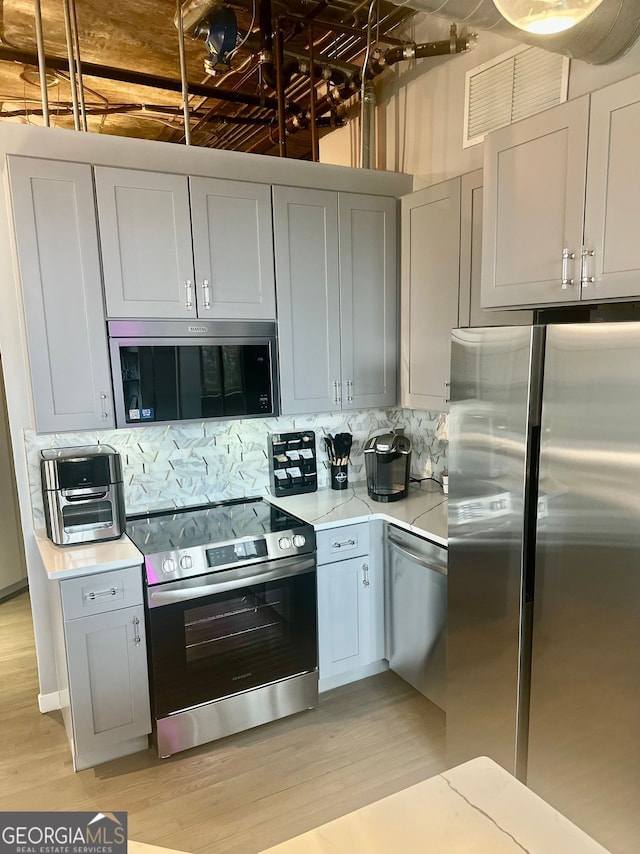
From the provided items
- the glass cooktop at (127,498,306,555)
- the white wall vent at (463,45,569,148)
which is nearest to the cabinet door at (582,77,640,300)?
the white wall vent at (463,45,569,148)

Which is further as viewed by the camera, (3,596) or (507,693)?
(3,596)

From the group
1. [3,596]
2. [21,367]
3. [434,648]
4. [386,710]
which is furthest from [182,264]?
[3,596]

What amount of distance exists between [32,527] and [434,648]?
1974 millimetres

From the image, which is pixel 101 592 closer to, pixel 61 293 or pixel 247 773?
pixel 247 773

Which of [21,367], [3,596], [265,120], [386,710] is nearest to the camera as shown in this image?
[21,367]

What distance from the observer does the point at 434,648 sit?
256cm

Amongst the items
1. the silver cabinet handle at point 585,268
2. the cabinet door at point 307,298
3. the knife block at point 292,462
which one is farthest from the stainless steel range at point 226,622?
the silver cabinet handle at point 585,268

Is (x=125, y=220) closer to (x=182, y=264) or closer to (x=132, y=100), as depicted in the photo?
(x=182, y=264)

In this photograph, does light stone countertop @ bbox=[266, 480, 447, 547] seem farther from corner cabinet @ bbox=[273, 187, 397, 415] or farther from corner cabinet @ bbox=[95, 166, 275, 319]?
corner cabinet @ bbox=[95, 166, 275, 319]

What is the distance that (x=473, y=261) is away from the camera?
2475 mm

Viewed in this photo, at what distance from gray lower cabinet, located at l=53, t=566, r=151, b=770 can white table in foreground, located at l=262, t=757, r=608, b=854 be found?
1.63 m

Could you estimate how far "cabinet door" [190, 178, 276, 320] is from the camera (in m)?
2.49

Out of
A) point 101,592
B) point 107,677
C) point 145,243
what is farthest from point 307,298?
point 107,677

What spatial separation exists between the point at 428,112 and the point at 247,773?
3.29 metres
